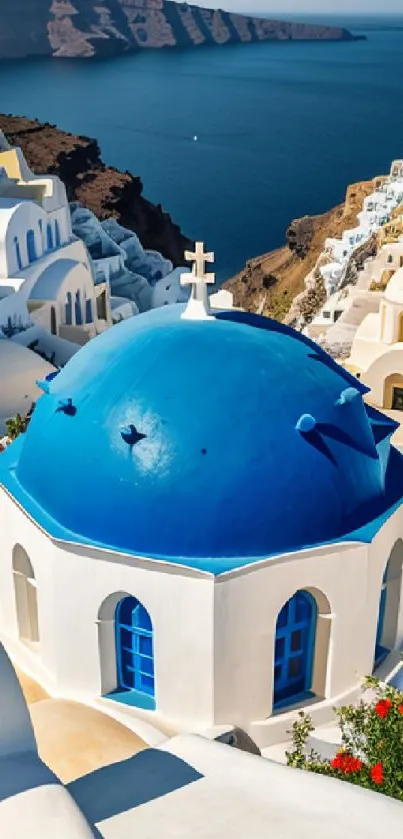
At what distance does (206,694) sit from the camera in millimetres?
10695

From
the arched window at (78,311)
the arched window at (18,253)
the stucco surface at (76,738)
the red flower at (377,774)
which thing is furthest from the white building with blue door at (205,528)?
the arched window at (78,311)

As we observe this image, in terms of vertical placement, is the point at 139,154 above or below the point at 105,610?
below

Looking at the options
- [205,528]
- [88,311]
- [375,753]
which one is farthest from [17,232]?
[375,753]

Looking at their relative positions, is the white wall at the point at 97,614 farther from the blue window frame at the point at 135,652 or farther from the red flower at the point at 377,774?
the red flower at the point at 377,774

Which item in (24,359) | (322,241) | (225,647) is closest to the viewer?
(225,647)

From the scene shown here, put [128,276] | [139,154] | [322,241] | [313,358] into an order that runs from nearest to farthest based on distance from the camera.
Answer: [313,358] → [128,276] → [322,241] → [139,154]

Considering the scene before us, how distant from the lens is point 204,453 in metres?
10.5

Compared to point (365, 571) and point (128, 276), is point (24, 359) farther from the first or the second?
point (128, 276)

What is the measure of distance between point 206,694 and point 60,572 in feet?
7.42

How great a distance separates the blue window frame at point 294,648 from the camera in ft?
36.3

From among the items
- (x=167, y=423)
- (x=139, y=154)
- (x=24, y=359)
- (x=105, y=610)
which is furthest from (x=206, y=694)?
(x=139, y=154)

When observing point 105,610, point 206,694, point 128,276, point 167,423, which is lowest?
point 128,276

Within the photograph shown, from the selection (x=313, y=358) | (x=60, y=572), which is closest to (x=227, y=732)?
(x=60, y=572)

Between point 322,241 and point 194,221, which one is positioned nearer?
point 322,241
